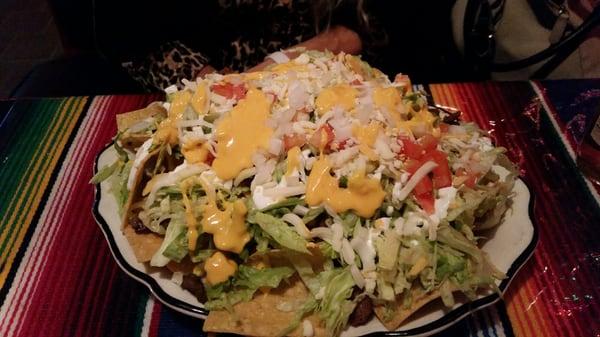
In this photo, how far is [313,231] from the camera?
1179 mm

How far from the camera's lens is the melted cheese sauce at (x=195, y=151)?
1.31 metres

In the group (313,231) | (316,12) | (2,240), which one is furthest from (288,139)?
(316,12)

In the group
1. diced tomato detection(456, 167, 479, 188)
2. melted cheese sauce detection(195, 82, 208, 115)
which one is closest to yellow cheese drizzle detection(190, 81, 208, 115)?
melted cheese sauce detection(195, 82, 208, 115)

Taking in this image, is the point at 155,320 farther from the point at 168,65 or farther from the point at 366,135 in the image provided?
the point at 168,65

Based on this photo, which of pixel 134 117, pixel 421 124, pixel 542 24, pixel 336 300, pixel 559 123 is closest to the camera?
pixel 336 300

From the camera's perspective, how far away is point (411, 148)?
1.27m

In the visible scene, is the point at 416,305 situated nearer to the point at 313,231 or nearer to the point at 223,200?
the point at 313,231

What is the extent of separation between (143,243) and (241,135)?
34 cm

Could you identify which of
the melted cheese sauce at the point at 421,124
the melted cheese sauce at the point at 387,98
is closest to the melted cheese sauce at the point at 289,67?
the melted cheese sauce at the point at 387,98

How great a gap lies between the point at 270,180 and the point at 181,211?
0.71 ft

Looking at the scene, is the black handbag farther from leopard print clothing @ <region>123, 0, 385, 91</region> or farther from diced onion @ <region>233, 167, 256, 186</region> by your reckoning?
diced onion @ <region>233, 167, 256, 186</region>

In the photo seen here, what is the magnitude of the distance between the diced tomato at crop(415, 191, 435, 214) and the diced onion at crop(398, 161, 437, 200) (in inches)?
1.2

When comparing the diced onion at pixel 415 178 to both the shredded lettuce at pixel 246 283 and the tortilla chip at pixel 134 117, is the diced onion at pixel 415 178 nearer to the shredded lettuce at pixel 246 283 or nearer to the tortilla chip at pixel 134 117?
the shredded lettuce at pixel 246 283

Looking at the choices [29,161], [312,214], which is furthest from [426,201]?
[29,161]
